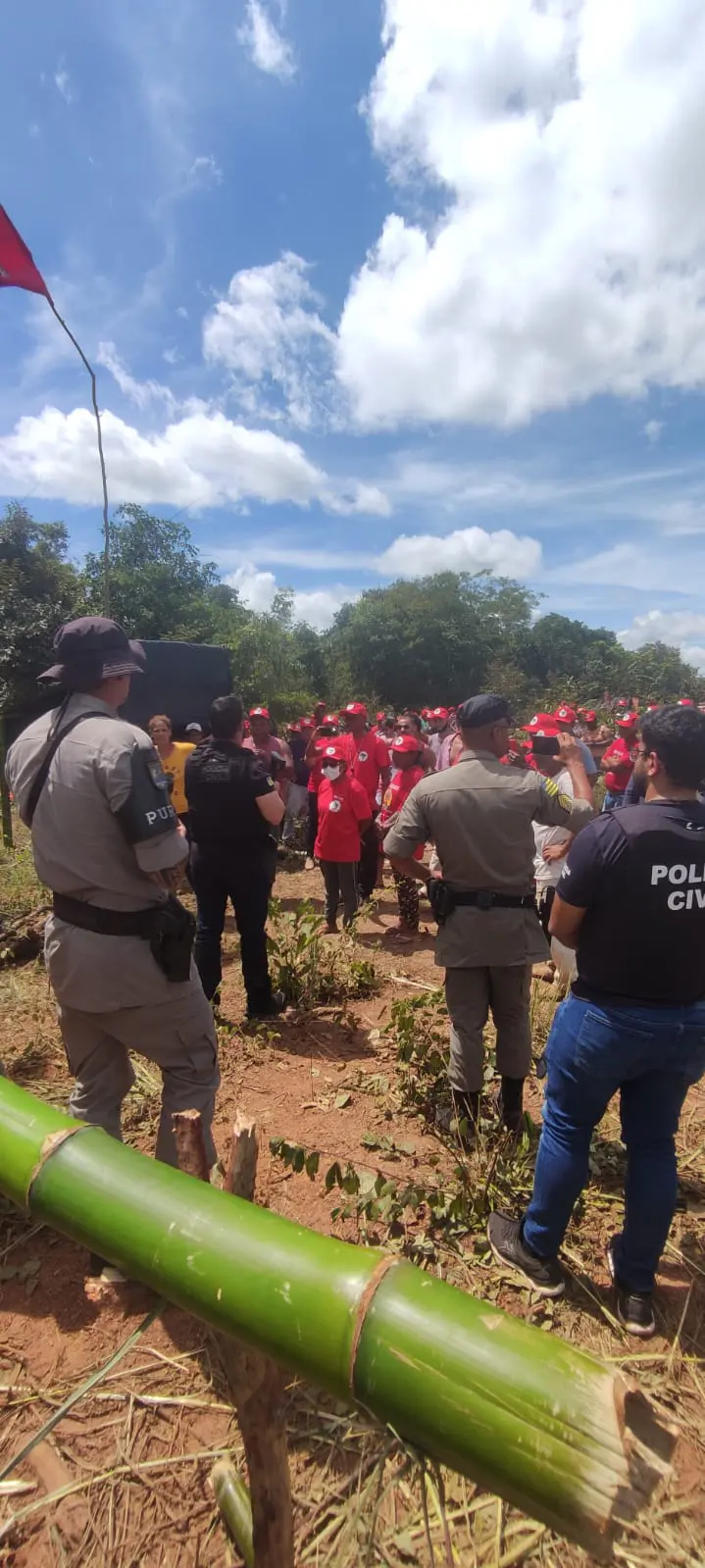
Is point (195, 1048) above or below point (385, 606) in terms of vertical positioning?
below

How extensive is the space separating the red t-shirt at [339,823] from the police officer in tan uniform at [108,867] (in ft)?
11.4

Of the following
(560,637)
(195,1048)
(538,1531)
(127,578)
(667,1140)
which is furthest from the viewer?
(560,637)

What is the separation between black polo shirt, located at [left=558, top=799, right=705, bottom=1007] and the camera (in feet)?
6.57

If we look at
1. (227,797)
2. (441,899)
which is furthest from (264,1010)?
(441,899)

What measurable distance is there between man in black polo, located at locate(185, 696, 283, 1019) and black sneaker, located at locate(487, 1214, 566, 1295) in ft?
6.73

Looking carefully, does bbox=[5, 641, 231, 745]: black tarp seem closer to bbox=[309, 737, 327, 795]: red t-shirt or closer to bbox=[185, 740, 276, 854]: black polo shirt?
bbox=[309, 737, 327, 795]: red t-shirt

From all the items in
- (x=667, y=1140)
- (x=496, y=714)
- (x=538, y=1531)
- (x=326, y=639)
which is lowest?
(x=538, y=1531)

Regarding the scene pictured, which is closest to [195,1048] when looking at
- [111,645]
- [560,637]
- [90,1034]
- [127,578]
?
[90,1034]

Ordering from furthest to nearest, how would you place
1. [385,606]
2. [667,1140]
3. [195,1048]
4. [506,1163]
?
[385,606], [506,1163], [195,1048], [667,1140]

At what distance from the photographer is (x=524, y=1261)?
7.85 feet

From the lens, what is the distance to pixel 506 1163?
283 centimetres

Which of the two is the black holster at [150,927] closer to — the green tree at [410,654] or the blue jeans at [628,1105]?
the blue jeans at [628,1105]

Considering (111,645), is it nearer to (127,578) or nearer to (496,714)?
(496,714)

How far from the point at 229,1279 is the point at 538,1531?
1544 mm
